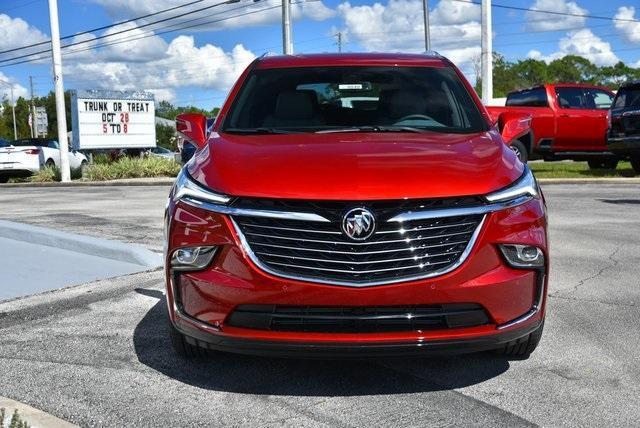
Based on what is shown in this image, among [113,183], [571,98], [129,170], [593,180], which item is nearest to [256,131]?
[593,180]

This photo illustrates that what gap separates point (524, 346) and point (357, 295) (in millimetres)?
1171

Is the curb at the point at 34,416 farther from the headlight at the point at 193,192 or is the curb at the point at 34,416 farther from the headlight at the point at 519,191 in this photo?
the headlight at the point at 519,191

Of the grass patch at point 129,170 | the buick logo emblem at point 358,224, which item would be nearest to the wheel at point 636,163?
the grass patch at point 129,170

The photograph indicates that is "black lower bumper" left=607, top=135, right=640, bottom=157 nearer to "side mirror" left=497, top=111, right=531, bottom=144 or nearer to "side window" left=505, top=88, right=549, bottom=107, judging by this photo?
"side window" left=505, top=88, right=549, bottom=107

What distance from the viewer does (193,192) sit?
11.9ft

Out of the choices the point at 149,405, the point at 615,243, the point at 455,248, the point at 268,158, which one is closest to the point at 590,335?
the point at 455,248

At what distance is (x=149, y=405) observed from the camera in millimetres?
3531

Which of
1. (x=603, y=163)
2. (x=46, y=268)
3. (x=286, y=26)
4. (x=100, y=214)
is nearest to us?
(x=46, y=268)

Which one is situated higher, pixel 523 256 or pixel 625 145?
pixel 523 256

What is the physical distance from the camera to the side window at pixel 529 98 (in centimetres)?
1783

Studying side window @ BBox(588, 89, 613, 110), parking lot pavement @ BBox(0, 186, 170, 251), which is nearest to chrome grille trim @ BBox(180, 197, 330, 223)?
parking lot pavement @ BBox(0, 186, 170, 251)

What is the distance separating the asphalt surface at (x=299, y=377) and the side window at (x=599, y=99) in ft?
44.1

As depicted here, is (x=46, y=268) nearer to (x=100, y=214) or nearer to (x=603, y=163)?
(x=100, y=214)

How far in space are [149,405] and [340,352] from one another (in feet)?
3.11
